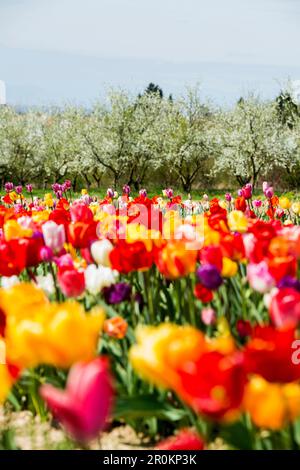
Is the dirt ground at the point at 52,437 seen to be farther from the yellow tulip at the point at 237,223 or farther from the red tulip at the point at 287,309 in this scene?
the yellow tulip at the point at 237,223

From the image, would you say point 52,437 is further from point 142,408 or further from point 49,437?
point 142,408

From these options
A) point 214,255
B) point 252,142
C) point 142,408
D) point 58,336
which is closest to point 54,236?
point 214,255

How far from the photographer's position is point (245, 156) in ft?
127

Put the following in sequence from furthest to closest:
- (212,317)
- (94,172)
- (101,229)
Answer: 1. (94,172)
2. (101,229)
3. (212,317)

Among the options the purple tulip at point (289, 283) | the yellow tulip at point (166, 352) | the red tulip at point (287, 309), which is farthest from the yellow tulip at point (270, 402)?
the purple tulip at point (289, 283)

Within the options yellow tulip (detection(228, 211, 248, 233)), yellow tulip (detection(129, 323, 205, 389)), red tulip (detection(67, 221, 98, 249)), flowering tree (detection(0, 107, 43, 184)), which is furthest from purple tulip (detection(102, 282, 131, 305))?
flowering tree (detection(0, 107, 43, 184))

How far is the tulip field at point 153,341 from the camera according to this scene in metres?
1.48

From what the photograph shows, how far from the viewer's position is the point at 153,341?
1597 millimetres

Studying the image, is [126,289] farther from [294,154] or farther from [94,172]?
[94,172]

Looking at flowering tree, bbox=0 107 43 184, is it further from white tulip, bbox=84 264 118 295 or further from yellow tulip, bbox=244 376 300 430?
yellow tulip, bbox=244 376 300 430
